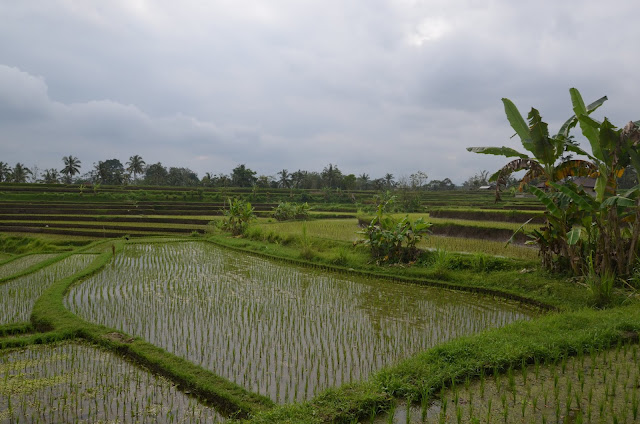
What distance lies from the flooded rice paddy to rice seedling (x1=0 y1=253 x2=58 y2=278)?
2.64m

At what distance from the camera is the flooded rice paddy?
4.15 m

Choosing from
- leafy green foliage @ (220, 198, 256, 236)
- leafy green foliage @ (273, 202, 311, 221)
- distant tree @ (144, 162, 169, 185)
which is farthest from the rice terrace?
distant tree @ (144, 162, 169, 185)

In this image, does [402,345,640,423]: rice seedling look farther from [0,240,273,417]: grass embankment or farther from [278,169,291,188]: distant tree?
[278,169,291,188]: distant tree

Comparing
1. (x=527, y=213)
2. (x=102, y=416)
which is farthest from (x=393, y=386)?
(x=527, y=213)

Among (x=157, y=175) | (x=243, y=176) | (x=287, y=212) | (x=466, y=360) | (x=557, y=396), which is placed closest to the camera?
(x=557, y=396)

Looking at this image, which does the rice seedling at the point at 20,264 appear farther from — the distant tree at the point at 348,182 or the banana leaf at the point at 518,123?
the distant tree at the point at 348,182

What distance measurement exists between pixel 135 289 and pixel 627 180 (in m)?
45.4

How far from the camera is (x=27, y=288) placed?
7.82 metres

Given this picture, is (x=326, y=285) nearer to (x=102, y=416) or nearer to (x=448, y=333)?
(x=448, y=333)

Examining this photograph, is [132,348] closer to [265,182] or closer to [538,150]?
[538,150]

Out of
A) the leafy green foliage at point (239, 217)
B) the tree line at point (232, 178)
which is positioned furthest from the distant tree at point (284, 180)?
the leafy green foliage at point (239, 217)

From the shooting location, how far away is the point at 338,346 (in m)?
4.68

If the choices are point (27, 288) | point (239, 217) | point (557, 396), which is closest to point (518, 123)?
point (557, 396)

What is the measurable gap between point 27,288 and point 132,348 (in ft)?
16.2
